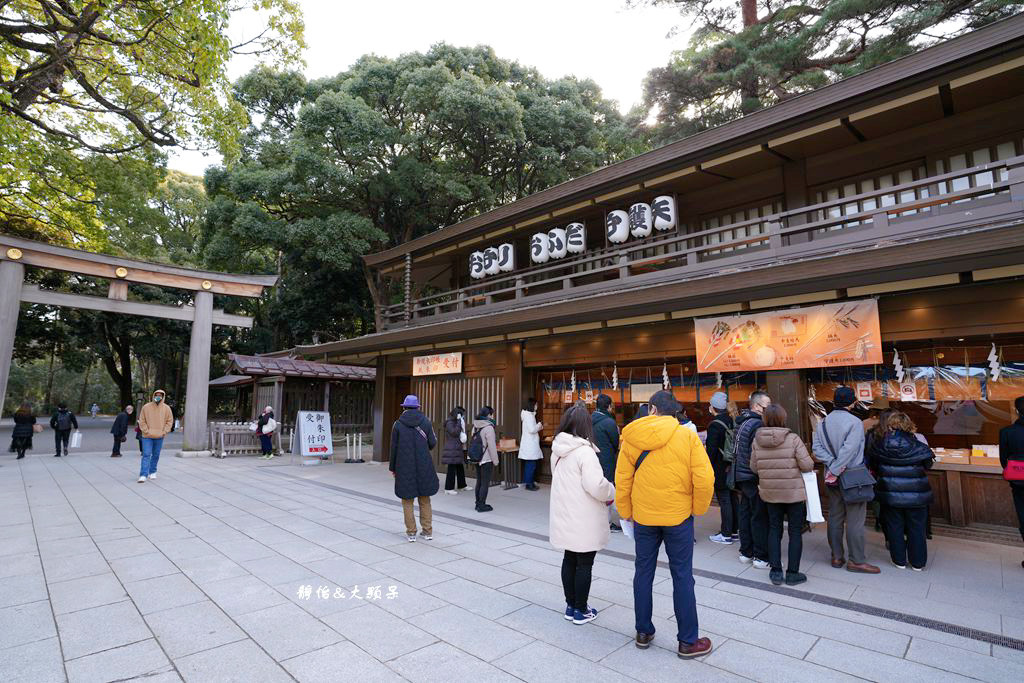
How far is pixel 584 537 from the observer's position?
149 inches

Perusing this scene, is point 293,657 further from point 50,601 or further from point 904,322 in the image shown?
point 904,322

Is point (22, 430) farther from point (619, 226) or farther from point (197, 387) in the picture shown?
point (619, 226)

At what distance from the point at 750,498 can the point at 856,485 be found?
1.07 metres

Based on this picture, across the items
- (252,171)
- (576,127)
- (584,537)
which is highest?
(576,127)

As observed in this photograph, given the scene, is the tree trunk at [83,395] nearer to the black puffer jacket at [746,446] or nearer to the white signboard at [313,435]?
the white signboard at [313,435]

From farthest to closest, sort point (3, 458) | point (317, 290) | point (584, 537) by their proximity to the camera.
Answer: point (317, 290) < point (3, 458) < point (584, 537)

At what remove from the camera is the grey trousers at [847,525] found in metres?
5.33

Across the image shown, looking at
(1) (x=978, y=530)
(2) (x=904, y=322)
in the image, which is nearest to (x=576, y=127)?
(2) (x=904, y=322)

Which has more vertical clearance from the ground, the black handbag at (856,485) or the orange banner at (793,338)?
the orange banner at (793,338)

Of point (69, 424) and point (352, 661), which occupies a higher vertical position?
point (69, 424)

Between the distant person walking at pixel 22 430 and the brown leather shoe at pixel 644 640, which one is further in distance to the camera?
the distant person walking at pixel 22 430

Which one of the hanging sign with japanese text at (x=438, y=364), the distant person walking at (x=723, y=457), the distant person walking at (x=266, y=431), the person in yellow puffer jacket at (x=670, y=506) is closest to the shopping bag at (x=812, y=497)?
the distant person walking at (x=723, y=457)

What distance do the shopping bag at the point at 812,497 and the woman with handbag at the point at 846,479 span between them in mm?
419

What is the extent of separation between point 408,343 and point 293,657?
1032 cm
